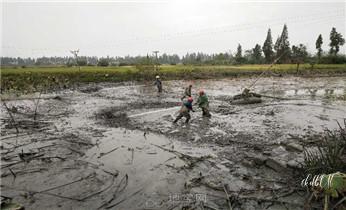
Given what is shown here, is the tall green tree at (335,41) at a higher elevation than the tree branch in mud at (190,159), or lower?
higher

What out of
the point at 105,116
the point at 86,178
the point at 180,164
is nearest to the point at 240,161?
the point at 180,164

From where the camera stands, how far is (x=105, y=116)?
13.7 m

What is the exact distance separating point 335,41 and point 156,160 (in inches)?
3093

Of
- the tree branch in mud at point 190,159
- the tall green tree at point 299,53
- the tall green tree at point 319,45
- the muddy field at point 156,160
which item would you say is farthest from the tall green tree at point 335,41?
the tree branch in mud at point 190,159

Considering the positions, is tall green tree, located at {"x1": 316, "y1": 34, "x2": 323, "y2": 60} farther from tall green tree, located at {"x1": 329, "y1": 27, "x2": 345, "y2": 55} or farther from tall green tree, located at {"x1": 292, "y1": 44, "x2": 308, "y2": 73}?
tall green tree, located at {"x1": 292, "y1": 44, "x2": 308, "y2": 73}

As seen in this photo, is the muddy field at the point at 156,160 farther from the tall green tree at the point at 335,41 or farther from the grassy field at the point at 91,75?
the tall green tree at the point at 335,41

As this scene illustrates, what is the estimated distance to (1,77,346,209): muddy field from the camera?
5.38 m

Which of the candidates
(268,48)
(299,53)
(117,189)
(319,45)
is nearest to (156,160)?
(117,189)

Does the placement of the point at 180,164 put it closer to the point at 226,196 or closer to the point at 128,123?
the point at 226,196

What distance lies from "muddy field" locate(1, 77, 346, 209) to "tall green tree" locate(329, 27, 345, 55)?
6816 centimetres

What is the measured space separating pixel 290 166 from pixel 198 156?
8.91 ft

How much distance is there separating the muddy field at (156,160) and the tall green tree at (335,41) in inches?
2683

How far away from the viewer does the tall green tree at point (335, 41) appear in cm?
6706

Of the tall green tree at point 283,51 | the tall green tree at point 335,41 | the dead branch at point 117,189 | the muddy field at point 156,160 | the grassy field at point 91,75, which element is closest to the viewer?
the dead branch at point 117,189
